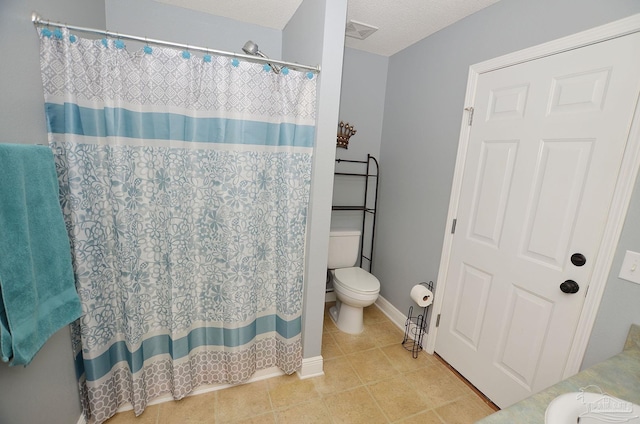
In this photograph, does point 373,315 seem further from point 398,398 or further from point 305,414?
point 305,414

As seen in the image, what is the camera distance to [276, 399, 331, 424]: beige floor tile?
149cm

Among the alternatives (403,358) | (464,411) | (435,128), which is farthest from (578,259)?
(403,358)

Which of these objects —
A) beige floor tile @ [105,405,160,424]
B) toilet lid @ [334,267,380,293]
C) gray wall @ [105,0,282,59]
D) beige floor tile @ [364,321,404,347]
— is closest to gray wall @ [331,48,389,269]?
toilet lid @ [334,267,380,293]

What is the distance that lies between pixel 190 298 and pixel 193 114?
1.01 meters

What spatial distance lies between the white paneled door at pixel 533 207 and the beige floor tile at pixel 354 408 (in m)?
0.74

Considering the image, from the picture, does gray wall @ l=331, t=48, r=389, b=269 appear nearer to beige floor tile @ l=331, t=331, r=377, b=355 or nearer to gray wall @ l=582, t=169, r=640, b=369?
beige floor tile @ l=331, t=331, r=377, b=355

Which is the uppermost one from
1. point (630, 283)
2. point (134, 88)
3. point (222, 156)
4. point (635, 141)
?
point (134, 88)

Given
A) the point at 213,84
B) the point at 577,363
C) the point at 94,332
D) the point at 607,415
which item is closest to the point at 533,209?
the point at 577,363

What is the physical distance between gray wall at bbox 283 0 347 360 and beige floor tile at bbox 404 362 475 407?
727 mm

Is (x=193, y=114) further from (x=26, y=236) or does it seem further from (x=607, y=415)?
(x=607, y=415)

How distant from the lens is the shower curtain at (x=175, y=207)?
122cm

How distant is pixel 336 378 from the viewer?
181 cm

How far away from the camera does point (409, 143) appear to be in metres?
2.31

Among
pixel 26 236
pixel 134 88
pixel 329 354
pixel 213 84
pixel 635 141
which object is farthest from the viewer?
pixel 329 354
